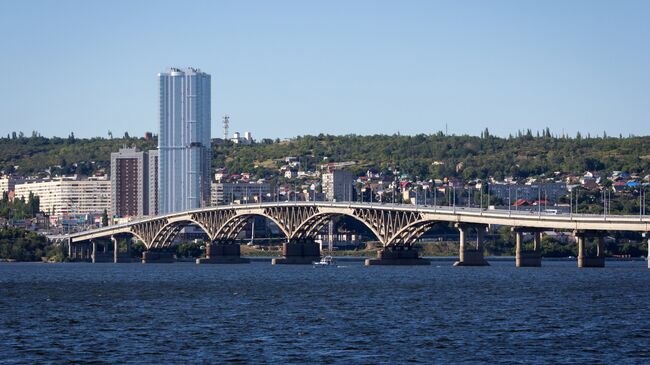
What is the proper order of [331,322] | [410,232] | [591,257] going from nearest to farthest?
[331,322]
[591,257]
[410,232]

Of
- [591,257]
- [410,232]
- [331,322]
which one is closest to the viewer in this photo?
[331,322]

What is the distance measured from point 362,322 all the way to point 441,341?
12.0 m

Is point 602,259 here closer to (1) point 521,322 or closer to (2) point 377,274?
(2) point 377,274

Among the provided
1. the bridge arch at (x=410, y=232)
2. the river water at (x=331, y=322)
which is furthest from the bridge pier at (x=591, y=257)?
the river water at (x=331, y=322)

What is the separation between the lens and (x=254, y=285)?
13850 cm

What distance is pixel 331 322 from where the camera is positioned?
290 feet

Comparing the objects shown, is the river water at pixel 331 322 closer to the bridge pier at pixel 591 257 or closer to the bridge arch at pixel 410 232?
the bridge pier at pixel 591 257

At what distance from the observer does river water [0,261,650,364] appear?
232 feet

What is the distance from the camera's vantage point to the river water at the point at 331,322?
232ft

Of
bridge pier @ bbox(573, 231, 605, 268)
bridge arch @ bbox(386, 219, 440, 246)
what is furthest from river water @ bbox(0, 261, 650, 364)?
bridge arch @ bbox(386, 219, 440, 246)

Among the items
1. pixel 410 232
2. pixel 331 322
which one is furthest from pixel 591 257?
pixel 331 322

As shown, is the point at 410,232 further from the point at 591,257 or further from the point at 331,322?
the point at 331,322

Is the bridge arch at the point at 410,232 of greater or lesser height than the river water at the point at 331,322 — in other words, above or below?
above

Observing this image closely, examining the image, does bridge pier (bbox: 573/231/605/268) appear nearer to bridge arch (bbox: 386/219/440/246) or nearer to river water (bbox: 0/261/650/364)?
bridge arch (bbox: 386/219/440/246)
